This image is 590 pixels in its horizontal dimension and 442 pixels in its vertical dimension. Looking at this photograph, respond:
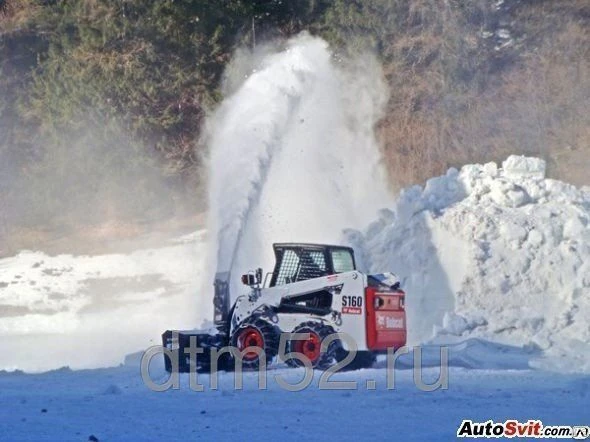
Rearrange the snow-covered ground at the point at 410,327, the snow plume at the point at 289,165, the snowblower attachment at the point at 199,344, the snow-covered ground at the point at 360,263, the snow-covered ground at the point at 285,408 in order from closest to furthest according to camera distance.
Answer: the snow-covered ground at the point at 285,408 < the snow-covered ground at the point at 410,327 < the snow-covered ground at the point at 360,263 < the snowblower attachment at the point at 199,344 < the snow plume at the point at 289,165

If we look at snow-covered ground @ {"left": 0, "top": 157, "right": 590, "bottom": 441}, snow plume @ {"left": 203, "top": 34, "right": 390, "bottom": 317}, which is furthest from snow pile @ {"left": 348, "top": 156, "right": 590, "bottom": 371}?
snow plume @ {"left": 203, "top": 34, "right": 390, "bottom": 317}

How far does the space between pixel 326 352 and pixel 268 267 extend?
287 inches

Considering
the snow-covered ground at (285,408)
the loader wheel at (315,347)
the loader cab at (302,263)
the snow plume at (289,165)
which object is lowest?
the snow-covered ground at (285,408)

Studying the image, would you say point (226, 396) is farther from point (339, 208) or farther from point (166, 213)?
point (166, 213)

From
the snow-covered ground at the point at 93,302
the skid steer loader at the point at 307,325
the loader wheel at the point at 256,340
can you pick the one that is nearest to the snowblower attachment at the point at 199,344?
the skid steer loader at the point at 307,325

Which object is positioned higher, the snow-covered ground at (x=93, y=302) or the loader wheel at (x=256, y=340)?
the snow-covered ground at (x=93, y=302)

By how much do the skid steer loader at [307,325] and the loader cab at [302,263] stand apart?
20 millimetres

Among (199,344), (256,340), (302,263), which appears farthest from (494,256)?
(199,344)

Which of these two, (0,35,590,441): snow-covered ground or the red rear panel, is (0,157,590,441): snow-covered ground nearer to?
(0,35,590,441): snow-covered ground

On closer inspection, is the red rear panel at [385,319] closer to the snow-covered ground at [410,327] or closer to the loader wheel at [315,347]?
the snow-covered ground at [410,327]

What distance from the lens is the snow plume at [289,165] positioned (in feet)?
72.4

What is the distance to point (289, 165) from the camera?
26609 millimetres

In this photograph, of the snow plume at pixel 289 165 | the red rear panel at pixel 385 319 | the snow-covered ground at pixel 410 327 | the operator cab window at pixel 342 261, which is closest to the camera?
the snow-covered ground at pixel 410 327

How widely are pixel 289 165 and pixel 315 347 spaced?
1106cm
